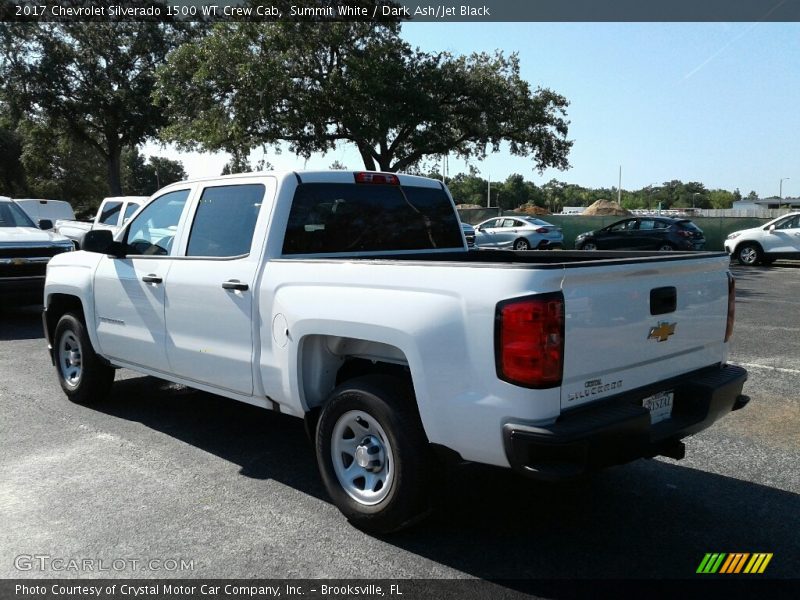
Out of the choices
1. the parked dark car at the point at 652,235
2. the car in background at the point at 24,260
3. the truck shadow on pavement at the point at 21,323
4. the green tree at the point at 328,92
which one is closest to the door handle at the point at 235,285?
the truck shadow on pavement at the point at 21,323

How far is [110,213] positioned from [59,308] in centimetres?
913

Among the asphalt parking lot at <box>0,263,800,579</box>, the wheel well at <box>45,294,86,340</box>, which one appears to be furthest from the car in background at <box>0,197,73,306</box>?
the asphalt parking lot at <box>0,263,800,579</box>

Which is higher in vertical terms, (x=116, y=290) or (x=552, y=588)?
(x=116, y=290)

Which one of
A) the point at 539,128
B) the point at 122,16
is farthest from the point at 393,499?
the point at 122,16

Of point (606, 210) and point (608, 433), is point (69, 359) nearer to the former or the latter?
point (608, 433)

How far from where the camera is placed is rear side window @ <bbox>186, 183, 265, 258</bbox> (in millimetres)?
4516

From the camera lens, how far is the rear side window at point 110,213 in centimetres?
1469

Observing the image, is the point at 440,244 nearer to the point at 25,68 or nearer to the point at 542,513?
the point at 542,513

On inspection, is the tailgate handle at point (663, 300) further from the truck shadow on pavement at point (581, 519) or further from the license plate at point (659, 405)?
the truck shadow on pavement at point (581, 519)

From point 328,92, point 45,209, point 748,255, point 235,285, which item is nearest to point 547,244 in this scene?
point 748,255

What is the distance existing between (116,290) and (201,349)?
128cm

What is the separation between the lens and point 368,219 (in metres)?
4.91

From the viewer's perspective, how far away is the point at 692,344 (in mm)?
3816

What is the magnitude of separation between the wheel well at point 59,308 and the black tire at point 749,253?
21.1 meters
